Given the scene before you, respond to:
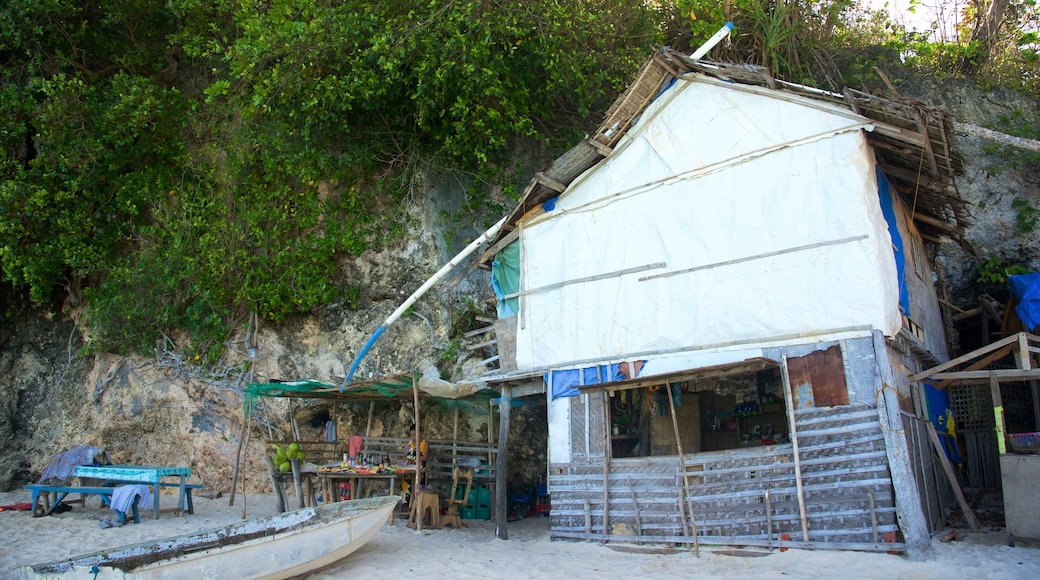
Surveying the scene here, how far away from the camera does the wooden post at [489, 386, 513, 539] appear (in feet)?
31.9

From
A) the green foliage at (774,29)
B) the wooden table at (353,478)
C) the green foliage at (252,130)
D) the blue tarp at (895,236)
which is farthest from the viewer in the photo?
the green foliage at (774,29)

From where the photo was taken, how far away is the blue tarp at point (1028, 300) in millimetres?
10457

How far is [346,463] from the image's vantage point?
10148 mm

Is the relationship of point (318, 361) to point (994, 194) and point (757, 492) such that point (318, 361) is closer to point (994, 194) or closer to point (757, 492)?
point (757, 492)

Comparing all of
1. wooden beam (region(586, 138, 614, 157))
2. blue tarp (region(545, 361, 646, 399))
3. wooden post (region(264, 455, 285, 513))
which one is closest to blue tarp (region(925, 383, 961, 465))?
blue tarp (region(545, 361, 646, 399))

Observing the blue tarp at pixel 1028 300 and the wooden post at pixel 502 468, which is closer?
the wooden post at pixel 502 468

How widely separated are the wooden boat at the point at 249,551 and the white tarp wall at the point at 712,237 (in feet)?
10.5

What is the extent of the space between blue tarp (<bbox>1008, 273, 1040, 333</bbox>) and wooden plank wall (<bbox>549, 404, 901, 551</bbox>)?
496 centimetres

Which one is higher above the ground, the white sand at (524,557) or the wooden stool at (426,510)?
the wooden stool at (426,510)

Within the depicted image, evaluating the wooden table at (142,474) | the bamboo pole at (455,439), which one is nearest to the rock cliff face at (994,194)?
the bamboo pole at (455,439)

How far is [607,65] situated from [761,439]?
6473mm

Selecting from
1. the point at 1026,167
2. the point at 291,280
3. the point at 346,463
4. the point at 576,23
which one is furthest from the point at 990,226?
the point at 291,280

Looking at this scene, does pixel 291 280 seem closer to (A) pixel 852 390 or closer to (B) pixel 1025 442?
(A) pixel 852 390

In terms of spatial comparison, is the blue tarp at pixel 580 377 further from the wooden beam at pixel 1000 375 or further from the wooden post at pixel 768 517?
the wooden beam at pixel 1000 375
